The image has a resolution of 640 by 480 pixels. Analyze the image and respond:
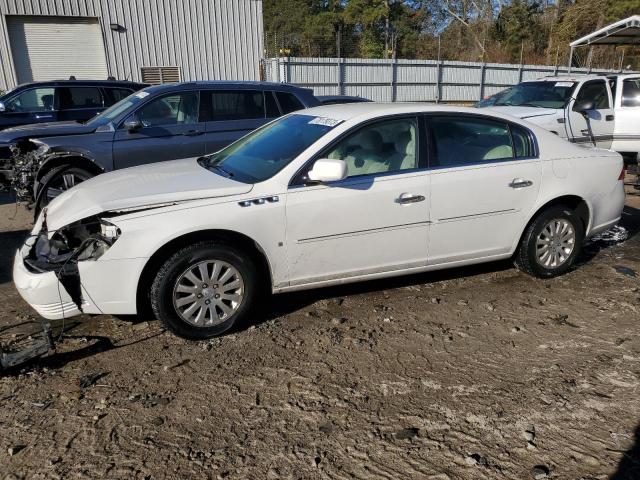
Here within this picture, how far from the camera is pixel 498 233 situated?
4.55 m

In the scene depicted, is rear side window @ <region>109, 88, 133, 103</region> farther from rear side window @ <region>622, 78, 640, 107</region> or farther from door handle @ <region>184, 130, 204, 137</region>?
rear side window @ <region>622, 78, 640, 107</region>

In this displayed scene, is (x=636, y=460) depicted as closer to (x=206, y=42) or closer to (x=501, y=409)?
(x=501, y=409)

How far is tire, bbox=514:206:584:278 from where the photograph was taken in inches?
186

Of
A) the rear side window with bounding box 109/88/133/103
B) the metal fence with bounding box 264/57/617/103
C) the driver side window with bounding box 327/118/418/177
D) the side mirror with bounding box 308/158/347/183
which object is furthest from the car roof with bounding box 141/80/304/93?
the metal fence with bounding box 264/57/617/103

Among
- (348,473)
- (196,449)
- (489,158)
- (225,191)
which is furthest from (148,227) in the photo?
(489,158)

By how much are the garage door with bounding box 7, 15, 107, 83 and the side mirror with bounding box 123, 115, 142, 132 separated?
13714 millimetres

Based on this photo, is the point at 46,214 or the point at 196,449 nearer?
the point at 196,449

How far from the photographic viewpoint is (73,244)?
12.6 feet

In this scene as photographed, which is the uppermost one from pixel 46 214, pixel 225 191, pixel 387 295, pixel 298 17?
pixel 298 17

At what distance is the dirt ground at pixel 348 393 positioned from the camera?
2.61 metres

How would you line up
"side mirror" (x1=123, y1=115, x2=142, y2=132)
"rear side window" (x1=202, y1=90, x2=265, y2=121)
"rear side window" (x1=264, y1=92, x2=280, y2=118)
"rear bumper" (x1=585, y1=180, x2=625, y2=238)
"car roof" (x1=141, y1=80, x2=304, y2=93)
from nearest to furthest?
"rear bumper" (x1=585, y1=180, x2=625, y2=238), "side mirror" (x1=123, y1=115, x2=142, y2=132), "car roof" (x1=141, y1=80, x2=304, y2=93), "rear side window" (x1=202, y1=90, x2=265, y2=121), "rear side window" (x1=264, y1=92, x2=280, y2=118)

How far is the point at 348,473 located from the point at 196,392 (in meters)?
1.10

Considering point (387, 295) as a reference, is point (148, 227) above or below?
above

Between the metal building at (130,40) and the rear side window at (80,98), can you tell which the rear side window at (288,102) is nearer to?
the rear side window at (80,98)
